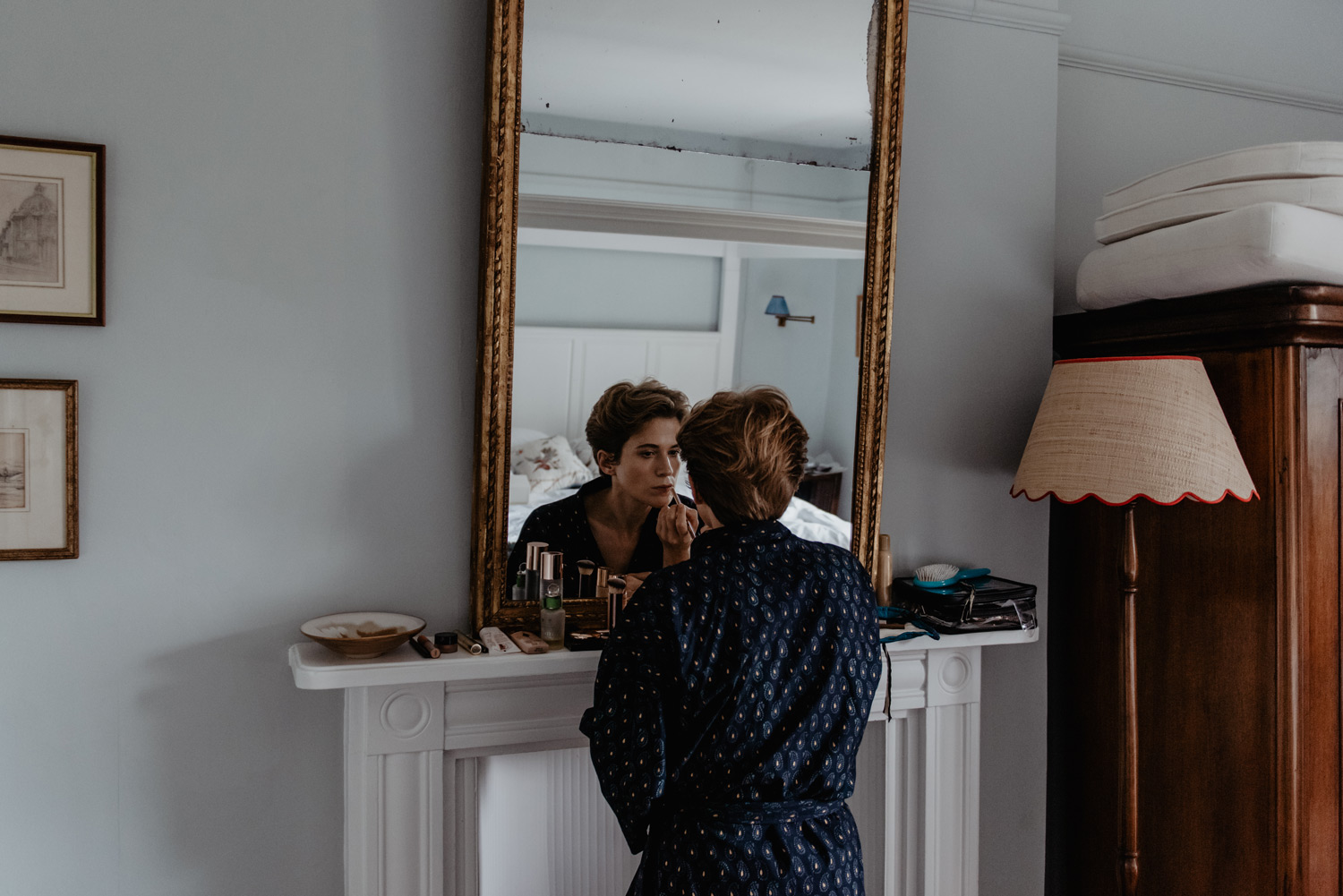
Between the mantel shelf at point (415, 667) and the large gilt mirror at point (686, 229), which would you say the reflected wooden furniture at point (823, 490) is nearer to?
the large gilt mirror at point (686, 229)

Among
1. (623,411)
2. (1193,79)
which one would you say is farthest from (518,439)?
(1193,79)

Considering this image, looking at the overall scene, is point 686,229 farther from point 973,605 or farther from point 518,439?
point 973,605

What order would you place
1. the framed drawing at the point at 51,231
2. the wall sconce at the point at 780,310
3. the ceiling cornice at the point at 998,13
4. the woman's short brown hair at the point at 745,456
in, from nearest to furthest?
the woman's short brown hair at the point at 745,456 < the framed drawing at the point at 51,231 < the wall sconce at the point at 780,310 < the ceiling cornice at the point at 998,13

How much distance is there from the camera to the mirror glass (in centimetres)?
176

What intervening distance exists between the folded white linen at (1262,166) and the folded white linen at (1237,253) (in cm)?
8

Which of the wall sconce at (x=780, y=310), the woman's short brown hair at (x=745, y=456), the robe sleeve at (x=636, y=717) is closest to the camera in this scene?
the robe sleeve at (x=636, y=717)

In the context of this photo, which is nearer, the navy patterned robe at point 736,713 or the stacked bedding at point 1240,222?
the navy patterned robe at point 736,713

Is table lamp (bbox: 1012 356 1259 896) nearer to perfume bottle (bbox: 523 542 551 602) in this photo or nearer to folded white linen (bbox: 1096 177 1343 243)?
folded white linen (bbox: 1096 177 1343 243)

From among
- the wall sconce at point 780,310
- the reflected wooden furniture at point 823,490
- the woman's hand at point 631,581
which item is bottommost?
the woman's hand at point 631,581

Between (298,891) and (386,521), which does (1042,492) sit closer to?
(386,521)

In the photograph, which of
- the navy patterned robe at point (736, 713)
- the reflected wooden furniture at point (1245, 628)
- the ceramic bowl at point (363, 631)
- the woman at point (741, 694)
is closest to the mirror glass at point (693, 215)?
the ceramic bowl at point (363, 631)

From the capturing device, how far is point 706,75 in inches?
73.8

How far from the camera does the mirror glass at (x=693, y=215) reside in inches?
69.2

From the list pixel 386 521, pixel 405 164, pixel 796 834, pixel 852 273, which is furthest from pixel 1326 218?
pixel 386 521
